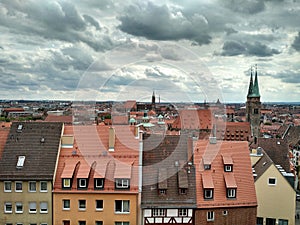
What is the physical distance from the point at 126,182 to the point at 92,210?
12.7 ft

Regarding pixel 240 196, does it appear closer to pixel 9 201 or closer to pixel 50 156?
pixel 50 156

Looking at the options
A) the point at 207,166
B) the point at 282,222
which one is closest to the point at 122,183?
the point at 207,166

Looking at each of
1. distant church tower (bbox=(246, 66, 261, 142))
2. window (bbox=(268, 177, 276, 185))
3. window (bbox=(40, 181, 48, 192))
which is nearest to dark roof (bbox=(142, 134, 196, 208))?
window (bbox=(268, 177, 276, 185))

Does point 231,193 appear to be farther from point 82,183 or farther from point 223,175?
point 82,183

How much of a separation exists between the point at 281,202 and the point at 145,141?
15.0m

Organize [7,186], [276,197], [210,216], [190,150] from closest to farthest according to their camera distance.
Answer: [7,186] < [210,216] < [190,150] < [276,197]

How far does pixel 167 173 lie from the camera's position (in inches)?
1291

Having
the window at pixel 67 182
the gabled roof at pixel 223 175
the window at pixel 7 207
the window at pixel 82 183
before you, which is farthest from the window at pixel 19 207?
the gabled roof at pixel 223 175

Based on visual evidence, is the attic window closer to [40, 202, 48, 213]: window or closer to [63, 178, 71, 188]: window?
[40, 202, 48, 213]: window

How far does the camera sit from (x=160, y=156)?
112 feet

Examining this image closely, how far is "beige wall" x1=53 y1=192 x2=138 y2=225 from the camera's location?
31094 millimetres

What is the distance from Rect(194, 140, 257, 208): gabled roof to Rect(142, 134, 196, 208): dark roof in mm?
974

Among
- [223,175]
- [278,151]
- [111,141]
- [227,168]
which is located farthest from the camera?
Answer: [278,151]

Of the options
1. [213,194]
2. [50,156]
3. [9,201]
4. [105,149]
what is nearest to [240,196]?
[213,194]
